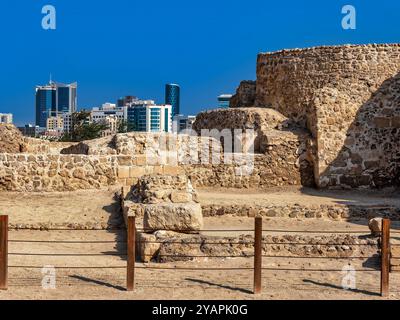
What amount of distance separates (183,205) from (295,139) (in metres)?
7.87

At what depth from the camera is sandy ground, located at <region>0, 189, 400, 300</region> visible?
7.07 metres

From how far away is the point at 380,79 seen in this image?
18344 millimetres

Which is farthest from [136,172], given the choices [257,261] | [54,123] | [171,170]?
[54,123]

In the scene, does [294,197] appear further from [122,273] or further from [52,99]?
[52,99]

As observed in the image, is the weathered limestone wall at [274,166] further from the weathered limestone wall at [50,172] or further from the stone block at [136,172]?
the weathered limestone wall at [50,172]

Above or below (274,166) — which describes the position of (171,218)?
below

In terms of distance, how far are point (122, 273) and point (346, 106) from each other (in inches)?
418

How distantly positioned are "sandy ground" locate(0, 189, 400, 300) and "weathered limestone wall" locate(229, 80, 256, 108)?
9883mm

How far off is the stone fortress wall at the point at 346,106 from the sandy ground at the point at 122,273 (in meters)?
4.64

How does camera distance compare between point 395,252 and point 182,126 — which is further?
point 182,126

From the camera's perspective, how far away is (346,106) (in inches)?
667
